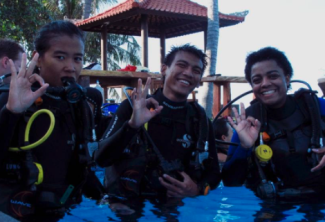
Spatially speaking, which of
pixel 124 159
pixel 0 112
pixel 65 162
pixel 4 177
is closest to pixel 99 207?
pixel 124 159

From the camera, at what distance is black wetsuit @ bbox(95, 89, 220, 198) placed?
270 cm

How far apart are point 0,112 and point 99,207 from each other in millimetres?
1237

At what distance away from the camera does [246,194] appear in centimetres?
387

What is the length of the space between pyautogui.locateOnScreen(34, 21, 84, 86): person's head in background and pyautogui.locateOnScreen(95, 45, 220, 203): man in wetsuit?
→ 0.48 meters

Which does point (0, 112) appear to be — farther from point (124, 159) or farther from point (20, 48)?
point (20, 48)

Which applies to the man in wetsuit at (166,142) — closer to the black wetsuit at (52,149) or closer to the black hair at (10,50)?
the black wetsuit at (52,149)

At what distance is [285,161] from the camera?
300cm

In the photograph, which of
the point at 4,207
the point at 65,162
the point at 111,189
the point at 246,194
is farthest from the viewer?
the point at 246,194

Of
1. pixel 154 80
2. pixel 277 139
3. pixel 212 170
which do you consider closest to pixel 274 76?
pixel 277 139

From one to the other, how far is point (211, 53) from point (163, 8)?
9.35 feet

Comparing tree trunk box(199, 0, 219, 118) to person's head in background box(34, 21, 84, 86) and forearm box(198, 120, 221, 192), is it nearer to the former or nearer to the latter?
forearm box(198, 120, 221, 192)

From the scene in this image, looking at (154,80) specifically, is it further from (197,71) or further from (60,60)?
(60,60)

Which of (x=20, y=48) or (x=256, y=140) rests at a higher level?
(x=20, y=48)

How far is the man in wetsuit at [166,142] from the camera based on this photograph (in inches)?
105
